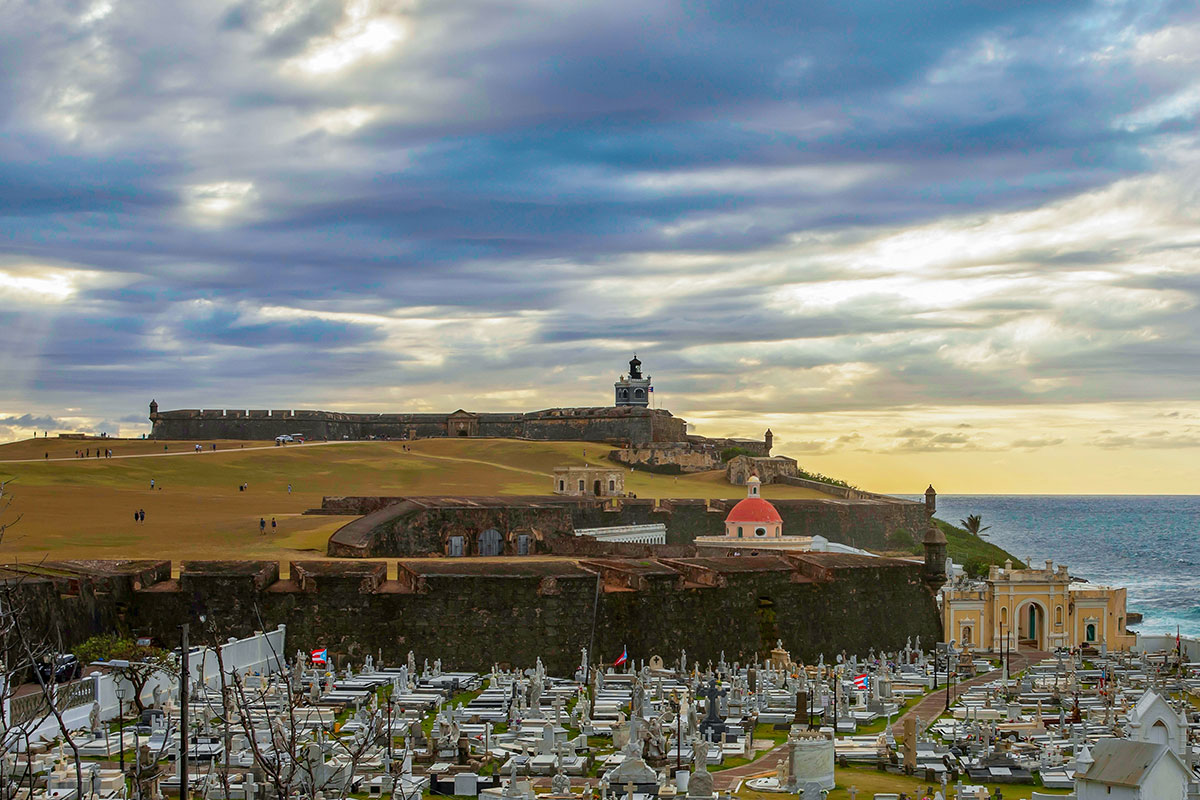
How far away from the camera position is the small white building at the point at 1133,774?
1530cm

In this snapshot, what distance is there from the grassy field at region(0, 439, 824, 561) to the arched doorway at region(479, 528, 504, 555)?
528 centimetres

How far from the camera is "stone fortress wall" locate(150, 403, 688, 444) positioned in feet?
327

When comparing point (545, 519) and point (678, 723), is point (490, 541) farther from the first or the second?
point (678, 723)

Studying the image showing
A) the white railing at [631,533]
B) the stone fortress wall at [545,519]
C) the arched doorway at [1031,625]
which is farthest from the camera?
the white railing at [631,533]

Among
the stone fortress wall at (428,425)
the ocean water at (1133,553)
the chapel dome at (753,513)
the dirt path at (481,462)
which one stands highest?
the stone fortress wall at (428,425)

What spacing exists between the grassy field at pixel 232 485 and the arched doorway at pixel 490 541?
17.3ft

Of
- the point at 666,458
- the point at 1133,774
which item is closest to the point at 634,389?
the point at 666,458

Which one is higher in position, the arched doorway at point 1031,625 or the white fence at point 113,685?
the white fence at point 113,685

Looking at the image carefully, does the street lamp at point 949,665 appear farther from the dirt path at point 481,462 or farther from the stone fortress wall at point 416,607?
the dirt path at point 481,462

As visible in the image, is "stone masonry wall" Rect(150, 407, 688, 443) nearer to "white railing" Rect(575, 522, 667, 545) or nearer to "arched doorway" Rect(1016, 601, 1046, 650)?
"white railing" Rect(575, 522, 667, 545)

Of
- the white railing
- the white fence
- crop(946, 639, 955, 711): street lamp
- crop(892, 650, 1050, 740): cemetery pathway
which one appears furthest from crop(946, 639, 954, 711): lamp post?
the white railing

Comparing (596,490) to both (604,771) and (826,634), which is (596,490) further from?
(604,771)

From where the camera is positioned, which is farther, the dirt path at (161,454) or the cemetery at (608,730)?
the dirt path at (161,454)

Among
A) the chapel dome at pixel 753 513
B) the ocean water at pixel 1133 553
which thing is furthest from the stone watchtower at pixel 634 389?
the chapel dome at pixel 753 513
